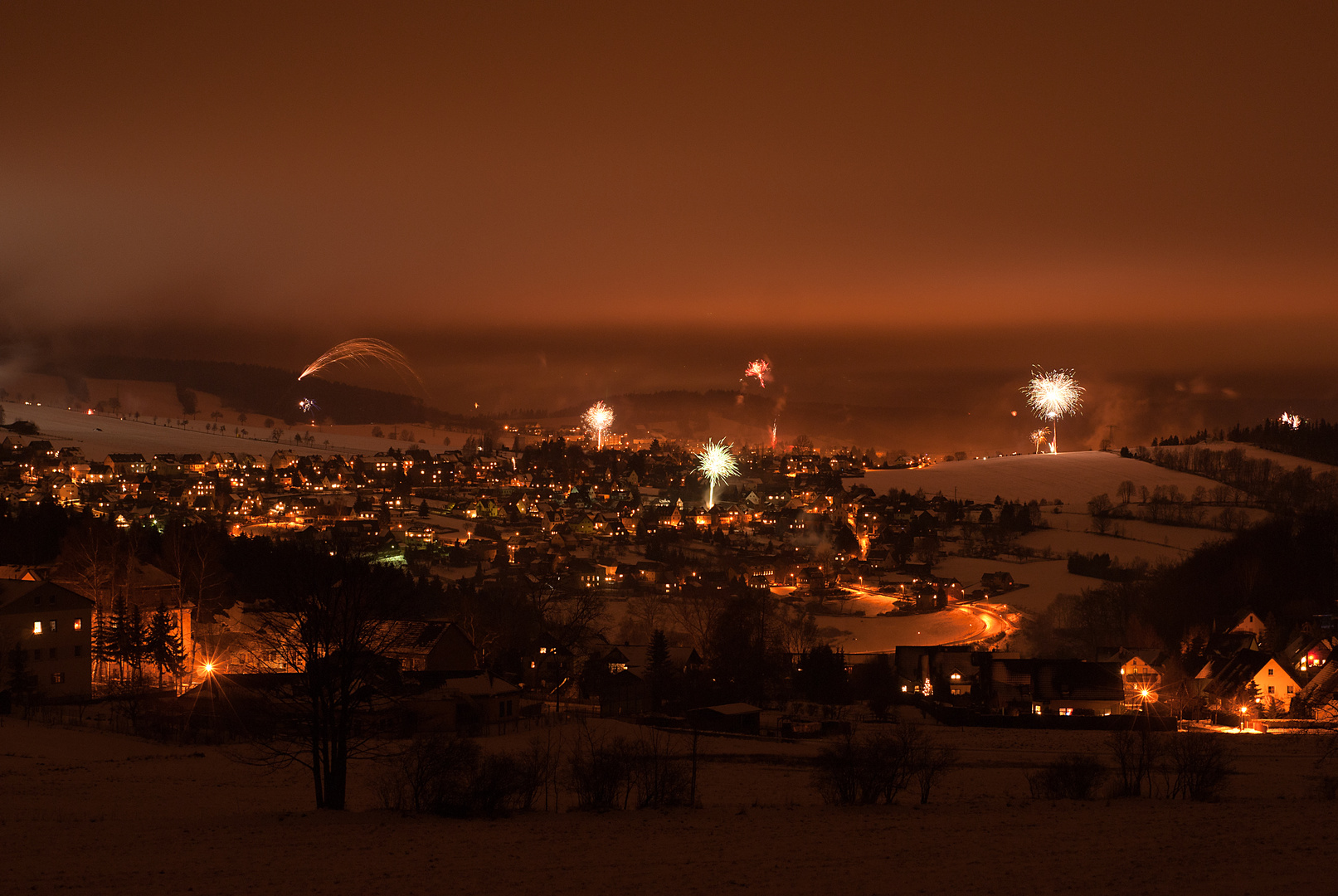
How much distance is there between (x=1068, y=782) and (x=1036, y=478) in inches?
2906

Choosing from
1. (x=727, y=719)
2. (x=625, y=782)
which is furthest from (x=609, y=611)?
(x=625, y=782)

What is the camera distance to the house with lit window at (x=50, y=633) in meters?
24.4

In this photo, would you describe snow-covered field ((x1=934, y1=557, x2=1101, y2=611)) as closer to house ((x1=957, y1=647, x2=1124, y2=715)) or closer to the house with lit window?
house ((x1=957, y1=647, x2=1124, y2=715))

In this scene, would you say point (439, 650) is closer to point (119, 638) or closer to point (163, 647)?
point (163, 647)

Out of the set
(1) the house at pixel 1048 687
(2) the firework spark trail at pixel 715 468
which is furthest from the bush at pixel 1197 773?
(2) the firework spark trail at pixel 715 468

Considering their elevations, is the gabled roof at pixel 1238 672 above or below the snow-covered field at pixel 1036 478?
below

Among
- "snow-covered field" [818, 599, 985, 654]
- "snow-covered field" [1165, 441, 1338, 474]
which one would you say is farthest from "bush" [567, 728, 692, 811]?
"snow-covered field" [1165, 441, 1338, 474]

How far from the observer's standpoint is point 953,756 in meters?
19.1

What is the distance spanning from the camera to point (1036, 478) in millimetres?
85000

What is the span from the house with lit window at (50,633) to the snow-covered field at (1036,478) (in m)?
64.7

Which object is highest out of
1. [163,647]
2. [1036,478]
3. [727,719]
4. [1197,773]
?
[1036,478]

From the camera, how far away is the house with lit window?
80.2ft

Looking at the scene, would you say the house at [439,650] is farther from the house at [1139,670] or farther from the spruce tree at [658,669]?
the house at [1139,670]

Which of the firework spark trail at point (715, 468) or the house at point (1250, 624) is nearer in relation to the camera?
the house at point (1250, 624)
